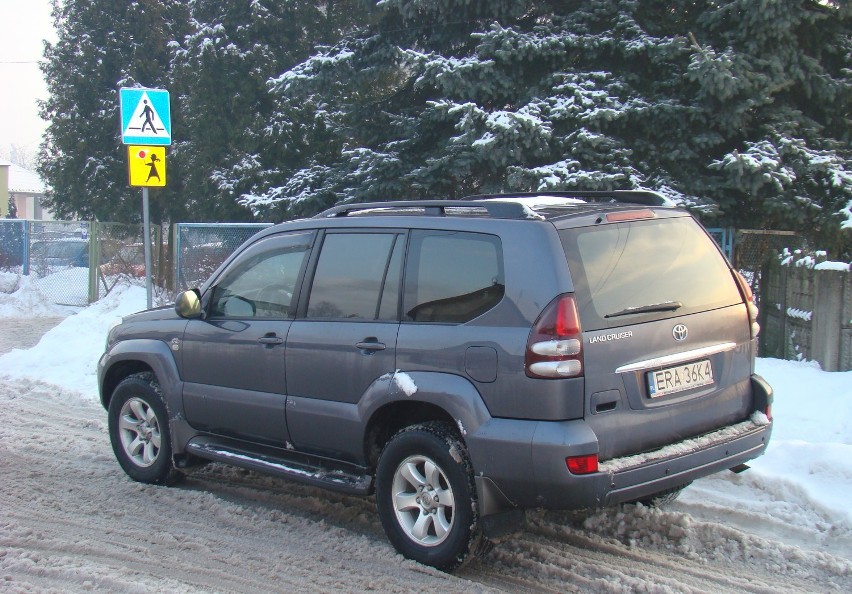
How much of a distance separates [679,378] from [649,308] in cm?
40

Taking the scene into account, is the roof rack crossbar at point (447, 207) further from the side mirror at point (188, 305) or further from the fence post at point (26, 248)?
the fence post at point (26, 248)

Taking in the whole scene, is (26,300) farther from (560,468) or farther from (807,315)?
(560,468)

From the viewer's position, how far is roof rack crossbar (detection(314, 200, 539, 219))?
178 inches

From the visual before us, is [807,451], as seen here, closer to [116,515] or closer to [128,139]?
[116,515]

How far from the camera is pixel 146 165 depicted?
9805mm

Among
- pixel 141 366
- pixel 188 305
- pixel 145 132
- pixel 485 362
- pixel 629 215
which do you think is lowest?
pixel 141 366

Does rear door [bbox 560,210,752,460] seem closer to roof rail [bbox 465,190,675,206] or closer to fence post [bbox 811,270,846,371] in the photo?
roof rail [bbox 465,190,675,206]

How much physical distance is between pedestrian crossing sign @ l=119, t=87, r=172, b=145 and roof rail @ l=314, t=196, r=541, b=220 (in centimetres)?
486

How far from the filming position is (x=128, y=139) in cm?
955

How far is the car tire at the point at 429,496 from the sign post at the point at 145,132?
6.04 meters

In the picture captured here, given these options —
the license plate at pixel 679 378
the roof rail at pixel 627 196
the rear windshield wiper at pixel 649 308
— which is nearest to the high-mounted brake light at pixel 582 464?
the license plate at pixel 679 378

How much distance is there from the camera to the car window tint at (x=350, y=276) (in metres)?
5.02

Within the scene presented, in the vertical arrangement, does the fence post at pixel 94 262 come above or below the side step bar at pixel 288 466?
above

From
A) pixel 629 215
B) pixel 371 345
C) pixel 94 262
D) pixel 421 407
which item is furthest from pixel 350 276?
pixel 94 262
